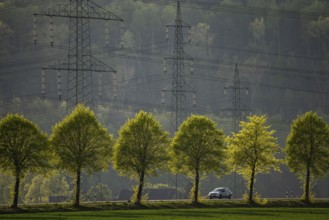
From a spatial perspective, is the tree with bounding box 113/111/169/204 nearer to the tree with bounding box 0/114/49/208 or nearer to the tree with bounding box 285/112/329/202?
the tree with bounding box 0/114/49/208

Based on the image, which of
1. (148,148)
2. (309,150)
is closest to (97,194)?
(148,148)

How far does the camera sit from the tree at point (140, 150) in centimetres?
12031

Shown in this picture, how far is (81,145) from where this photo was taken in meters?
117

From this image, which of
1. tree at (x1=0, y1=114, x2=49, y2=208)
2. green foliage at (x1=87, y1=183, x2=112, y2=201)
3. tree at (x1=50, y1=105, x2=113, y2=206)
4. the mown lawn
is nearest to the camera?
the mown lawn

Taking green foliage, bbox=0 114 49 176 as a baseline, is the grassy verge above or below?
below

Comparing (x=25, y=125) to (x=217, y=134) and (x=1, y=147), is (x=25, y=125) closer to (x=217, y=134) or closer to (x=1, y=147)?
(x=1, y=147)

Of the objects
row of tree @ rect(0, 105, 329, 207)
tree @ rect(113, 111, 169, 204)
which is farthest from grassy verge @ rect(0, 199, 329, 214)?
tree @ rect(113, 111, 169, 204)

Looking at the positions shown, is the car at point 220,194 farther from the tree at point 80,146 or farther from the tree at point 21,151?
the tree at point 21,151

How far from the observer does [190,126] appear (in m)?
125

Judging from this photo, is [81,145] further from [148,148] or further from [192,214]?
[192,214]

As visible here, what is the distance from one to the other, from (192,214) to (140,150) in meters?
22.8

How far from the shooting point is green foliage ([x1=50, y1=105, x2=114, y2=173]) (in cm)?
11594

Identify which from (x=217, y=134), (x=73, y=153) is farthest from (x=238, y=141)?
(x=73, y=153)

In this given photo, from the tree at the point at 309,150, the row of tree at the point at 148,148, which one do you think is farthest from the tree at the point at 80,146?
the tree at the point at 309,150
